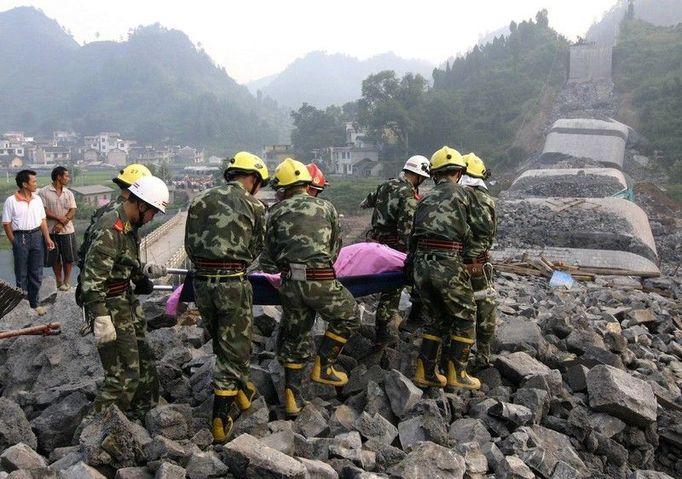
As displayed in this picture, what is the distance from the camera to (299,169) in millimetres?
4992

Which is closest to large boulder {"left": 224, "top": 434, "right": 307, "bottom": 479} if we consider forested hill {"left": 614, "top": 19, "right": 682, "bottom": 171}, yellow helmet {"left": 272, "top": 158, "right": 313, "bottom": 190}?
yellow helmet {"left": 272, "top": 158, "right": 313, "bottom": 190}

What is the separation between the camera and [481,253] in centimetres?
560

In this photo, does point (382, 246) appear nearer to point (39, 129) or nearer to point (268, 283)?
point (268, 283)

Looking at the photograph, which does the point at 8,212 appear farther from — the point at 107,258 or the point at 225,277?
the point at 225,277

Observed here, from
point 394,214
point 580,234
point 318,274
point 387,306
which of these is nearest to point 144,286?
point 318,274

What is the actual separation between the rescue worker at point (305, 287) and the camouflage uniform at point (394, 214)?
3.46ft

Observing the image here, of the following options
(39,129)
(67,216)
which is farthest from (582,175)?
(39,129)

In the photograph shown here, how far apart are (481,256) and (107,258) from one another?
126 inches

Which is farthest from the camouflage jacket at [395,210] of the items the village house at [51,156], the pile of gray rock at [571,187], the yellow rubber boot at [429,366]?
the village house at [51,156]

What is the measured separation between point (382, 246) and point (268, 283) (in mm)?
1275

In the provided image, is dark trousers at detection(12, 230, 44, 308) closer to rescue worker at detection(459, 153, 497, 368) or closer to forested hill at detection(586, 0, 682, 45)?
rescue worker at detection(459, 153, 497, 368)

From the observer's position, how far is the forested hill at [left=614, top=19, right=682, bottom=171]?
158 feet

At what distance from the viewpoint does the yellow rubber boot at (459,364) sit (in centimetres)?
520

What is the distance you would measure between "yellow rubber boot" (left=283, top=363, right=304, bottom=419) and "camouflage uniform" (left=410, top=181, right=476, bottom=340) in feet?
3.96
